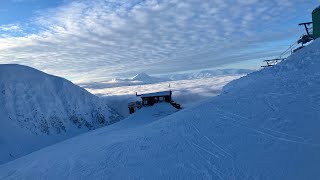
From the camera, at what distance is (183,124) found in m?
20.4

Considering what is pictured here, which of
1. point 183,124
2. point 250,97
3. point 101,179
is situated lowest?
point 101,179

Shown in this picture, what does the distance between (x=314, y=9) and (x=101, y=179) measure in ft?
96.8

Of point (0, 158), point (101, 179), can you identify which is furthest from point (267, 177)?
point (0, 158)

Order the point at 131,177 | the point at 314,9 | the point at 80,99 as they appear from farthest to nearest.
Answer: the point at 80,99, the point at 314,9, the point at 131,177

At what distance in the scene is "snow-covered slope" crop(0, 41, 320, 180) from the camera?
12180 mm

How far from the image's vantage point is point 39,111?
54094mm

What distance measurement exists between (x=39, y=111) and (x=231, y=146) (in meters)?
46.2

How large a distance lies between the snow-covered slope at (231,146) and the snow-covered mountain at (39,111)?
88.4 ft

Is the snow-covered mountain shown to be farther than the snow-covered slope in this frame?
Yes

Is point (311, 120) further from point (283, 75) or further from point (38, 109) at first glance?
point (38, 109)

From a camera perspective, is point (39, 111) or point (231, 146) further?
point (39, 111)

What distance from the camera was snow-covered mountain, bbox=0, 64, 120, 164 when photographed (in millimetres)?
45188

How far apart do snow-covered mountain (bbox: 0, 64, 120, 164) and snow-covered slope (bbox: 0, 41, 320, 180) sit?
88.4ft

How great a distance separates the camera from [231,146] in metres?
14.5
